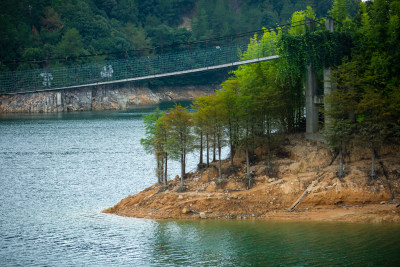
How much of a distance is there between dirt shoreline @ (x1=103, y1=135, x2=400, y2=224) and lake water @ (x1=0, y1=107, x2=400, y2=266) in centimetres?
86

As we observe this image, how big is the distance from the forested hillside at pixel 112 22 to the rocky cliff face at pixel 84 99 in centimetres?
849

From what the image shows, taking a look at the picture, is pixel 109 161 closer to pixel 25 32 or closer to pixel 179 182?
pixel 179 182

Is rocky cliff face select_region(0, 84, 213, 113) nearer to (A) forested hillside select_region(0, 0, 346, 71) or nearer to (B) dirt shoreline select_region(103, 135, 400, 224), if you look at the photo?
(A) forested hillside select_region(0, 0, 346, 71)

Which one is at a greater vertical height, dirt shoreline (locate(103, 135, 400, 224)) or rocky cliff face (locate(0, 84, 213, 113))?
rocky cliff face (locate(0, 84, 213, 113))

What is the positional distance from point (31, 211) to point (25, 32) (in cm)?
8446

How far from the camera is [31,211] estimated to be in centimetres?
3259

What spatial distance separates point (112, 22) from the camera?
462 ft

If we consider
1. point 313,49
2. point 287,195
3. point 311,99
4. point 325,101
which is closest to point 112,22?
point 311,99

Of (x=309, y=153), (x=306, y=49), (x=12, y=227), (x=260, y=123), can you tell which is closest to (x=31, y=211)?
(x=12, y=227)

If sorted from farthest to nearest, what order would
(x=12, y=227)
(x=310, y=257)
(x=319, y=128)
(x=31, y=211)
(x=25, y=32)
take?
(x=25, y=32) < (x=319, y=128) < (x=31, y=211) < (x=12, y=227) < (x=310, y=257)

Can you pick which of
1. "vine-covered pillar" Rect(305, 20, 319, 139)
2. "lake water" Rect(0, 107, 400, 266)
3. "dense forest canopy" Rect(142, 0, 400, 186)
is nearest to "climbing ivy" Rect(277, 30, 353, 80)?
"dense forest canopy" Rect(142, 0, 400, 186)

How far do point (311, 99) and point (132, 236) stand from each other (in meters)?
14.3

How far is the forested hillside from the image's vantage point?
4250 inches

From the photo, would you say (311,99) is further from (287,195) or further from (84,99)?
(84,99)
